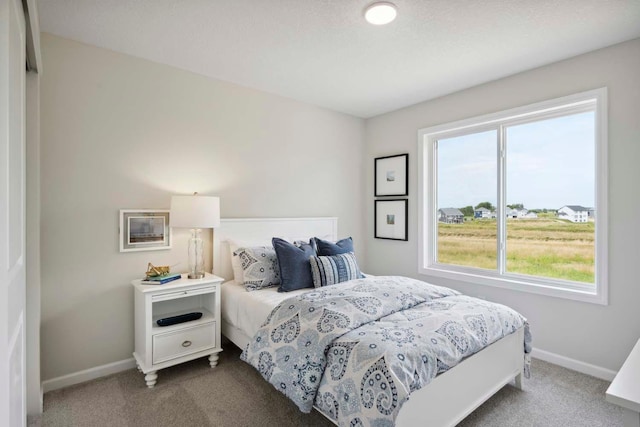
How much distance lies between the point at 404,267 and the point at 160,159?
9.45 ft

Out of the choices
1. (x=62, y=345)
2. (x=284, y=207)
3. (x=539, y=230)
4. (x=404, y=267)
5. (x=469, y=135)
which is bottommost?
(x=62, y=345)

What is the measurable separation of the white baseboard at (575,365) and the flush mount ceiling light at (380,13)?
299cm

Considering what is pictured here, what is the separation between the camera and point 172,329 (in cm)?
252

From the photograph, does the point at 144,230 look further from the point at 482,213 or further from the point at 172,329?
the point at 482,213

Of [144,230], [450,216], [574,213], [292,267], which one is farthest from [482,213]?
[144,230]

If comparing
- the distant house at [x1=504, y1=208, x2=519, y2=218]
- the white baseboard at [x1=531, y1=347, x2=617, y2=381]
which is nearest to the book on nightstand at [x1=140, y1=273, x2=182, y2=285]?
the distant house at [x1=504, y1=208, x2=519, y2=218]

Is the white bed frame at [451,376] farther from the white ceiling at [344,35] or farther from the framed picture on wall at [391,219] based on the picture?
the framed picture on wall at [391,219]

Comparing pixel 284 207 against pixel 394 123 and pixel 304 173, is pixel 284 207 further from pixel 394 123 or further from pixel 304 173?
pixel 394 123

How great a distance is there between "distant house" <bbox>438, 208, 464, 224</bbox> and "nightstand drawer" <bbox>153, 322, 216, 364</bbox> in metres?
2.66

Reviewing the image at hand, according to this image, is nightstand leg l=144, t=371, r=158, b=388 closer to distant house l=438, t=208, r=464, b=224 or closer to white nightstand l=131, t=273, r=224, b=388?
white nightstand l=131, t=273, r=224, b=388

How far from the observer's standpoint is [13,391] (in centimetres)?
121

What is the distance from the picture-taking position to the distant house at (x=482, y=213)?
11.1ft

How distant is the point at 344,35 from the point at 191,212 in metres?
1.77

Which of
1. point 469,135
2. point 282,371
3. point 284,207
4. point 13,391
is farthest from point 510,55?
point 13,391
